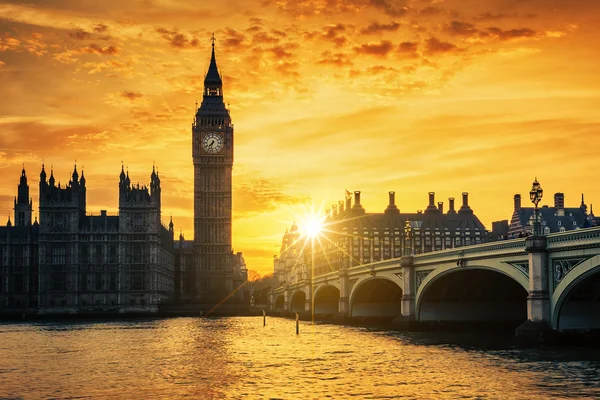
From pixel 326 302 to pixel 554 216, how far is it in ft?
176

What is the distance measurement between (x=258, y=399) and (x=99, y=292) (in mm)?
139117

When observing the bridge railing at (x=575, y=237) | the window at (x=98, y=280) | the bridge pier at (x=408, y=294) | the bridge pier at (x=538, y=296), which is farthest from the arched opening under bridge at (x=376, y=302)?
the window at (x=98, y=280)

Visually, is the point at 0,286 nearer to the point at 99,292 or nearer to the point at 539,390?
the point at 99,292

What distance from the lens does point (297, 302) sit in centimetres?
16775

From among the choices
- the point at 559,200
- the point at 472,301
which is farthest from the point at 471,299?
the point at 559,200

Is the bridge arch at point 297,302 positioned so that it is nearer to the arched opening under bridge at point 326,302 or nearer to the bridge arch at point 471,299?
the arched opening under bridge at point 326,302

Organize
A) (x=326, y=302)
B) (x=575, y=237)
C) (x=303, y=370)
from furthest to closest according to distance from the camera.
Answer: (x=326, y=302)
(x=575, y=237)
(x=303, y=370)

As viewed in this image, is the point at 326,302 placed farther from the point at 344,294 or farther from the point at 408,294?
the point at 408,294

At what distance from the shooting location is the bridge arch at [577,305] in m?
50.3

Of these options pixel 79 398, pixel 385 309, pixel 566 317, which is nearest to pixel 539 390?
pixel 566 317

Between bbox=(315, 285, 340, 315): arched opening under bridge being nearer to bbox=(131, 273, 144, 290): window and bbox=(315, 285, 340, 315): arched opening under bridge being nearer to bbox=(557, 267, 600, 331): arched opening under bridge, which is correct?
bbox=(131, 273, 144, 290): window

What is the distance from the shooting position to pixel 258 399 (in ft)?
120

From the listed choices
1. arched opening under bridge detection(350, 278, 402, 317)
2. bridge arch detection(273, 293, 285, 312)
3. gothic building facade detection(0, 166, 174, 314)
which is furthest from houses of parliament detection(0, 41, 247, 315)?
arched opening under bridge detection(350, 278, 402, 317)

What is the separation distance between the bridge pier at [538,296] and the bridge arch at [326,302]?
8030 cm
